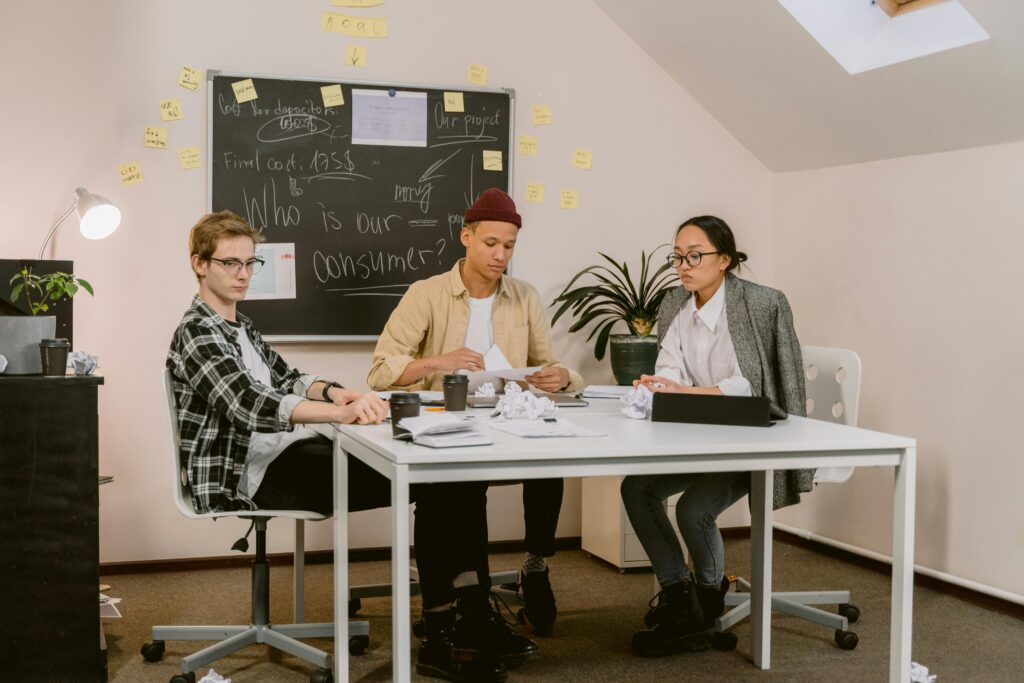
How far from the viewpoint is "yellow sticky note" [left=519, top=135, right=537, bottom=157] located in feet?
14.1

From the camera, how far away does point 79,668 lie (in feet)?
8.42

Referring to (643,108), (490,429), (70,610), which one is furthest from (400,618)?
(643,108)

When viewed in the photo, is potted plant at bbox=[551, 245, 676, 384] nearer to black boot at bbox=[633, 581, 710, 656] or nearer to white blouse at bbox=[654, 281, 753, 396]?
white blouse at bbox=[654, 281, 753, 396]

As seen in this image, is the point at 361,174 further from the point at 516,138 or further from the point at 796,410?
the point at 796,410

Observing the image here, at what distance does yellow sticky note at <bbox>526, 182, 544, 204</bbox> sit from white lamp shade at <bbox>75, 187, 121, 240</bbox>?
5.38 feet

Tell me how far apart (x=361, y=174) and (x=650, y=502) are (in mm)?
1854

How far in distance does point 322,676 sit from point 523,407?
0.87 meters

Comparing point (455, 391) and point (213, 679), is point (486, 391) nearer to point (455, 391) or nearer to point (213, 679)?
point (455, 391)

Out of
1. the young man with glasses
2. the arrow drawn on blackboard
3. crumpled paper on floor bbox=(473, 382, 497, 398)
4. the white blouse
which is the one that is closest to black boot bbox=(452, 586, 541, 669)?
the young man with glasses

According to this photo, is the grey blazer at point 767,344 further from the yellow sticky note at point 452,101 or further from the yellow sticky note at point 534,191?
the yellow sticky note at point 452,101

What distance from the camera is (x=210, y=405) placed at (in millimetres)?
2658

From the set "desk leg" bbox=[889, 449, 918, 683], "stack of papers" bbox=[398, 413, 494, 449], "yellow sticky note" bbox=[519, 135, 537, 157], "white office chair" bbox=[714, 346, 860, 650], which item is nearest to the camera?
"stack of papers" bbox=[398, 413, 494, 449]

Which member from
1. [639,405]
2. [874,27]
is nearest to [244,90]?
[639,405]

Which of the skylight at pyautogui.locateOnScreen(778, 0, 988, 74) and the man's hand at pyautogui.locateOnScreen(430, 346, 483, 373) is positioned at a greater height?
the skylight at pyautogui.locateOnScreen(778, 0, 988, 74)
